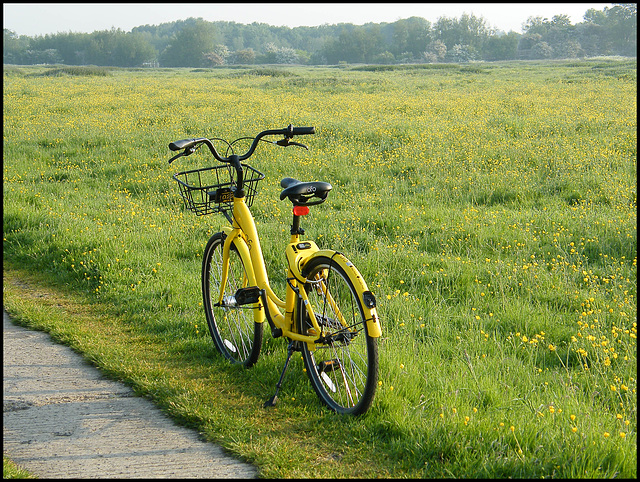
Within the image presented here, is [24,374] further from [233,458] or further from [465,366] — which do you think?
[465,366]

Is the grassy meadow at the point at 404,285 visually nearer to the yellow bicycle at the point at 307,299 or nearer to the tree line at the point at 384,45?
the yellow bicycle at the point at 307,299

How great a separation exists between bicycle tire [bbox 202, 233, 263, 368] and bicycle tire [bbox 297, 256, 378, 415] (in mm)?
598

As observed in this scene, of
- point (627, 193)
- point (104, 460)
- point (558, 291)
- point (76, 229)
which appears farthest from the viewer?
point (627, 193)

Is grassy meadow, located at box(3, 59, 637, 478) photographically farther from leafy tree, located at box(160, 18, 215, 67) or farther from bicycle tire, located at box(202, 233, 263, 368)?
leafy tree, located at box(160, 18, 215, 67)

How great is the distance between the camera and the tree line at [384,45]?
11394 centimetres

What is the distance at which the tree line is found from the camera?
113938 mm

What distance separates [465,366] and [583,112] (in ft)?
53.3

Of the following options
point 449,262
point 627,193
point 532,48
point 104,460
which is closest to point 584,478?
point 104,460

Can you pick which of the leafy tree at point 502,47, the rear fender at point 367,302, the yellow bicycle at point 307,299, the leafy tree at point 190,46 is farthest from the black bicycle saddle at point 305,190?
the leafy tree at point 190,46

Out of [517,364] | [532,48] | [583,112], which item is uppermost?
[532,48]

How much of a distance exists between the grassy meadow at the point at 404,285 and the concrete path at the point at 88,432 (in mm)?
152

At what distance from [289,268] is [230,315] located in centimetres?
115

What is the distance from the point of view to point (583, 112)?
1792 centimetres

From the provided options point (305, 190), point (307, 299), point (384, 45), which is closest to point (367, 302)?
point (307, 299)
